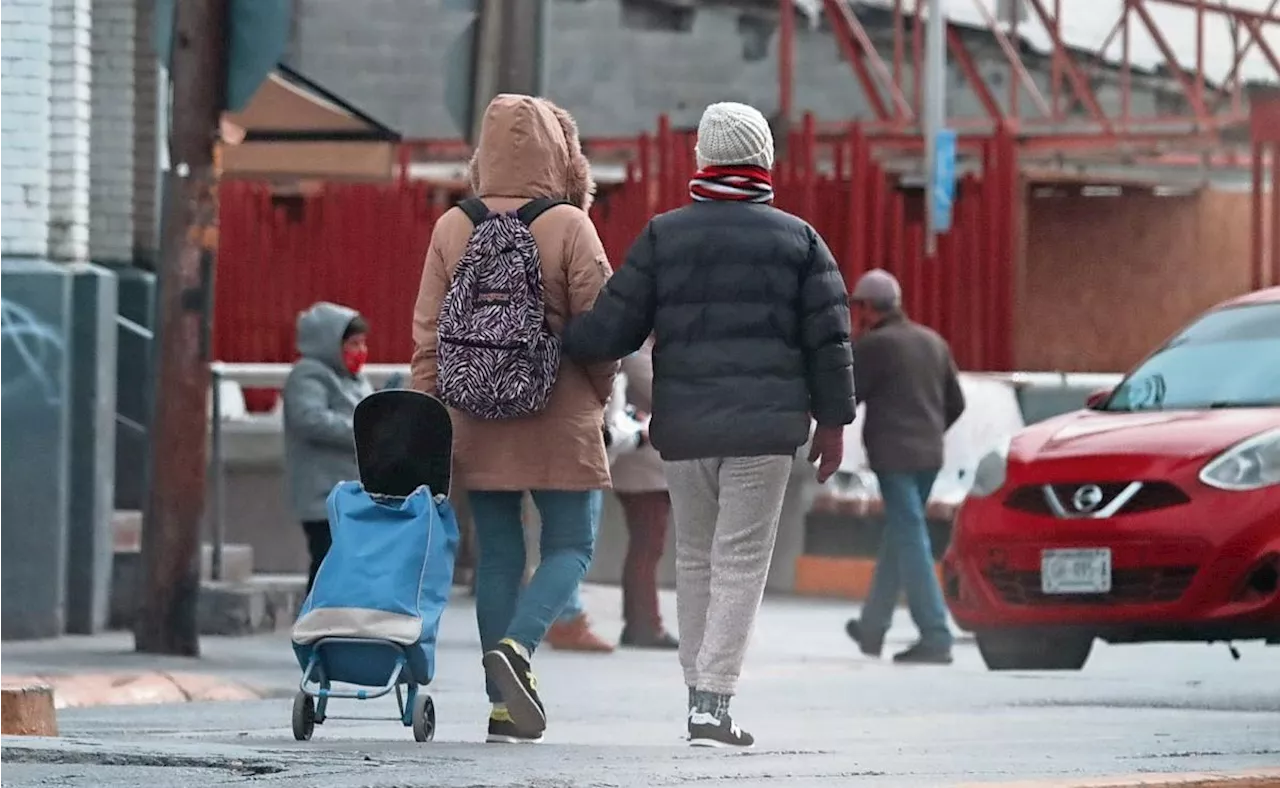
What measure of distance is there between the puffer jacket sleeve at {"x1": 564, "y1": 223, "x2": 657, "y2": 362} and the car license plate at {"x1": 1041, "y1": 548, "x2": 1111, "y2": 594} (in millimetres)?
3319

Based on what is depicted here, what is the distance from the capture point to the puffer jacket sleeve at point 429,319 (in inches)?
346

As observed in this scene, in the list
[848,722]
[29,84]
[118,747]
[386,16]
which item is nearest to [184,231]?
[29,84]

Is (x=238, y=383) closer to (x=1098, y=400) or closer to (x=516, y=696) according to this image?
(x=1098, y=400)

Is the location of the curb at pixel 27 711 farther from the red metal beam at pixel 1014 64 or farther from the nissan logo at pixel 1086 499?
the red metal beam at pixel 1014 64

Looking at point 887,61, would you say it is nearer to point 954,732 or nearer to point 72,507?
point 72,507

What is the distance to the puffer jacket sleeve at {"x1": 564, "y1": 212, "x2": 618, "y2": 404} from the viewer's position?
871cm

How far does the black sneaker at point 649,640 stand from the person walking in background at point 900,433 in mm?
948

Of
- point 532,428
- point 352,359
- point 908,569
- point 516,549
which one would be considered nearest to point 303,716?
point 516,549

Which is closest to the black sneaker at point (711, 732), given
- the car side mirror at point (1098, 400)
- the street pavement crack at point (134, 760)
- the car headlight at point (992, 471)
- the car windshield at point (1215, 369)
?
the street pavement crack at point (134, 760)

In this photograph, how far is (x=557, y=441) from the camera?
28.2 ft

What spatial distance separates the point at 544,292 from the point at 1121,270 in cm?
2049

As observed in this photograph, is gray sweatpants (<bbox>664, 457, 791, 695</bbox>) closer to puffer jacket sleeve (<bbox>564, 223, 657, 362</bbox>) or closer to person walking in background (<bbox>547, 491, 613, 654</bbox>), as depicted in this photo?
puffer jacket sleeve (<bbox>564, 223, 657, 362</bbox>)

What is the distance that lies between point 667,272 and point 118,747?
6.67 feet

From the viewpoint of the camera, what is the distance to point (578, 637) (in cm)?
1381
